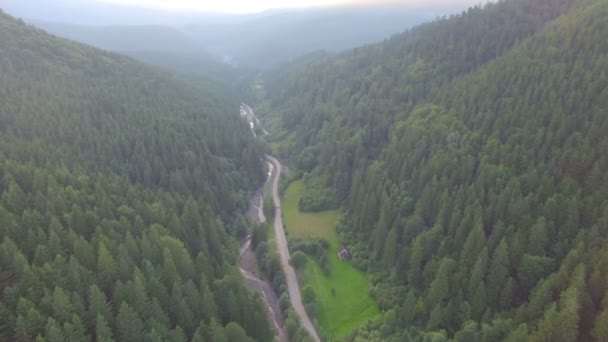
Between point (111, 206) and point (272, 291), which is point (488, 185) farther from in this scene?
point (111, 206)

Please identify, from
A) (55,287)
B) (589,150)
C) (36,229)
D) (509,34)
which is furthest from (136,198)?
(509,34)

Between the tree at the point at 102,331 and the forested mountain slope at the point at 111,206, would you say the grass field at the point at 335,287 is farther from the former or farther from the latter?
the tree at the point at 102,331

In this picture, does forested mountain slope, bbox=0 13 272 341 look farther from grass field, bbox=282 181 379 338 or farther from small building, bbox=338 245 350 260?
small building, bbox=338 245 350 260

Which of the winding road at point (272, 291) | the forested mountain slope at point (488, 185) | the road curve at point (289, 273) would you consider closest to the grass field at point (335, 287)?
the road curve at point (289, 273)

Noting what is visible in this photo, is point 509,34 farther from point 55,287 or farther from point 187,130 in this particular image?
point 55,287

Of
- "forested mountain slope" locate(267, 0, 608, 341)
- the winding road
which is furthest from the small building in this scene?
the winding road

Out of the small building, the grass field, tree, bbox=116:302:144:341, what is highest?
tree, bbox=116:302:144:341

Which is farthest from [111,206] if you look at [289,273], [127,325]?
[289,273]
